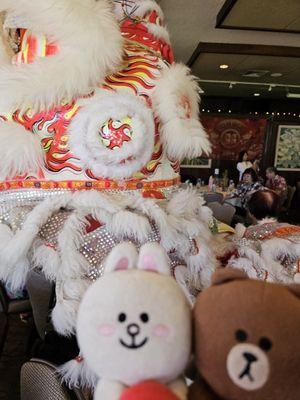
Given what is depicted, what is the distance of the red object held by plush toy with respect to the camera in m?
0.30

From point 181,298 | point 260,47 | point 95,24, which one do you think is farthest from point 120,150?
point 260,47

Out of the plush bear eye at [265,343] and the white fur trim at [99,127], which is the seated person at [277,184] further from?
the plush bear eye at [265,343]

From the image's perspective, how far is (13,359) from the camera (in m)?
1.50

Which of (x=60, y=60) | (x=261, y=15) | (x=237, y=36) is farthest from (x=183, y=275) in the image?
(x=237, y=36)

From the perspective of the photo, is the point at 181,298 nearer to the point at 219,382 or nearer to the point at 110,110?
the point at 219,382

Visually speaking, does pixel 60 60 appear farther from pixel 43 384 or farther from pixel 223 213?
pixel 223 213

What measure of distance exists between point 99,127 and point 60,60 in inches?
5.7

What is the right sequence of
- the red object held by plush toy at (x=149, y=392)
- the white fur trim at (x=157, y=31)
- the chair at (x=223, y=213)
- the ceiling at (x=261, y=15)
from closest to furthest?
the red object held by plush toy at (x=149, y=392) → the white fur trim at (x=157, y=31) → the chair at (x=223, y=213) → the ceiling at (x=261, y=15)

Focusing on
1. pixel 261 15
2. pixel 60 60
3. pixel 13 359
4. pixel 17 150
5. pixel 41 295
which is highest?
pixel 261 15

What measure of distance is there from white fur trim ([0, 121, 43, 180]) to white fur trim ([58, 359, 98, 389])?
360mm

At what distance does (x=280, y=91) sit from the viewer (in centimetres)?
589

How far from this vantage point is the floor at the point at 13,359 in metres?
1.32

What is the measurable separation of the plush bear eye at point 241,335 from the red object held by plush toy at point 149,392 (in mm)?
74

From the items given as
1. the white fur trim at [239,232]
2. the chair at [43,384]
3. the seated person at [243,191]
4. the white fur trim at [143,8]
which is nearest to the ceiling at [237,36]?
the seated person at [243,191]
